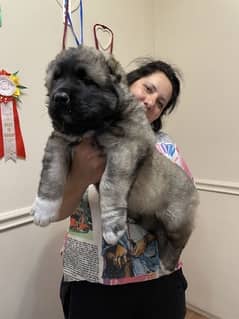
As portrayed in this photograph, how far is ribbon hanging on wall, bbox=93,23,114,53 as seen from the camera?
1.78 meters

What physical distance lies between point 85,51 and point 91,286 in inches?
28.8

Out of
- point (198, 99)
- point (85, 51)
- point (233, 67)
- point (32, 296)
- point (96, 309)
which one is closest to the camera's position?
point (85, 51)

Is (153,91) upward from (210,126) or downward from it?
upward

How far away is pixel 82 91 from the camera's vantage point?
0.78 meters

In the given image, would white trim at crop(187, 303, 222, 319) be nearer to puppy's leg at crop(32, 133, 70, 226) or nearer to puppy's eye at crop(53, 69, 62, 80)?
puppy's leg at crop(32, 133, 70, 226)

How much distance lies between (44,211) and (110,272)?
30 centimetres

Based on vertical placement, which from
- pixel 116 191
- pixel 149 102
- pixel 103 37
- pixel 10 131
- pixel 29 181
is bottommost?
pixel 29 181

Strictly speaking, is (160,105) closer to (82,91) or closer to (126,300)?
(82,91)

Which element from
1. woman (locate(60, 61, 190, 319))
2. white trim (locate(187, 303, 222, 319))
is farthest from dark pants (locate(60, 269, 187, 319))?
white trim (locate(187, 303, 222, 319))

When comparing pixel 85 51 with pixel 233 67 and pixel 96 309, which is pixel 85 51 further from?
pixel 233 67

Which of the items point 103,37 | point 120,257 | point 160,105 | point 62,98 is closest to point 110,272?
point 120,257

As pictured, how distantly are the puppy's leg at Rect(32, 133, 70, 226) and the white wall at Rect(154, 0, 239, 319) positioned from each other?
1.22 meters

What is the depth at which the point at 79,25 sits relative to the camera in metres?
1.70

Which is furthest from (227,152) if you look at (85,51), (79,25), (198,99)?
(85,51)
